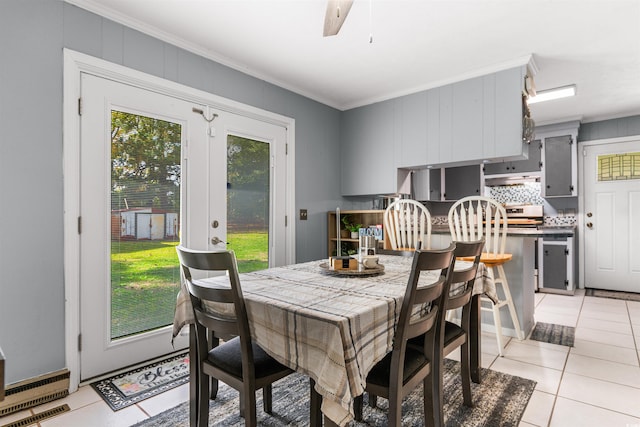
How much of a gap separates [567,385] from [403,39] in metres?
2.74

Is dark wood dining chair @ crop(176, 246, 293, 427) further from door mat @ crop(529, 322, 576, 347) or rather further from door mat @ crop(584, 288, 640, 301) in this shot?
door mat @ crop(584, 288, 640, 301)

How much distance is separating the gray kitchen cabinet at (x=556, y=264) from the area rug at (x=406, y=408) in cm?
329

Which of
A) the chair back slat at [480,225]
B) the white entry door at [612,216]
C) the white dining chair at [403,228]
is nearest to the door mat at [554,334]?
the chair back slat at [480,225]

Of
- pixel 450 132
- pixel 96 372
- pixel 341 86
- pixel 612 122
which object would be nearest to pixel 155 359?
pixel 96 372

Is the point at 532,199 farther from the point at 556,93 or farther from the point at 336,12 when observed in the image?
the point at 336,12

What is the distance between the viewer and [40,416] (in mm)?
1892

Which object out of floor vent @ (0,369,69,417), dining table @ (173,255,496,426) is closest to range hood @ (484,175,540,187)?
dining table @ (173,255,496,426)

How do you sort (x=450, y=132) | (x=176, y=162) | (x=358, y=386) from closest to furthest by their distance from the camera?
1. (x=358, y=386)
2. (x=176, y=162)
3. (x=450, y=132)

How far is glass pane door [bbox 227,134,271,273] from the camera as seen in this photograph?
3154 mm

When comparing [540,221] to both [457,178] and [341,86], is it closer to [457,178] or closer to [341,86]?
[457,178]

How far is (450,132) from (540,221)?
3.01m

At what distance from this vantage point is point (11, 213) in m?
1.95

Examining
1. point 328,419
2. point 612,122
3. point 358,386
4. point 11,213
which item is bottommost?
point 328,419

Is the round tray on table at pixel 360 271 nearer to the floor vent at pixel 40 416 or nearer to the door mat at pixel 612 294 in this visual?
the floor vent at pixel 40 416
